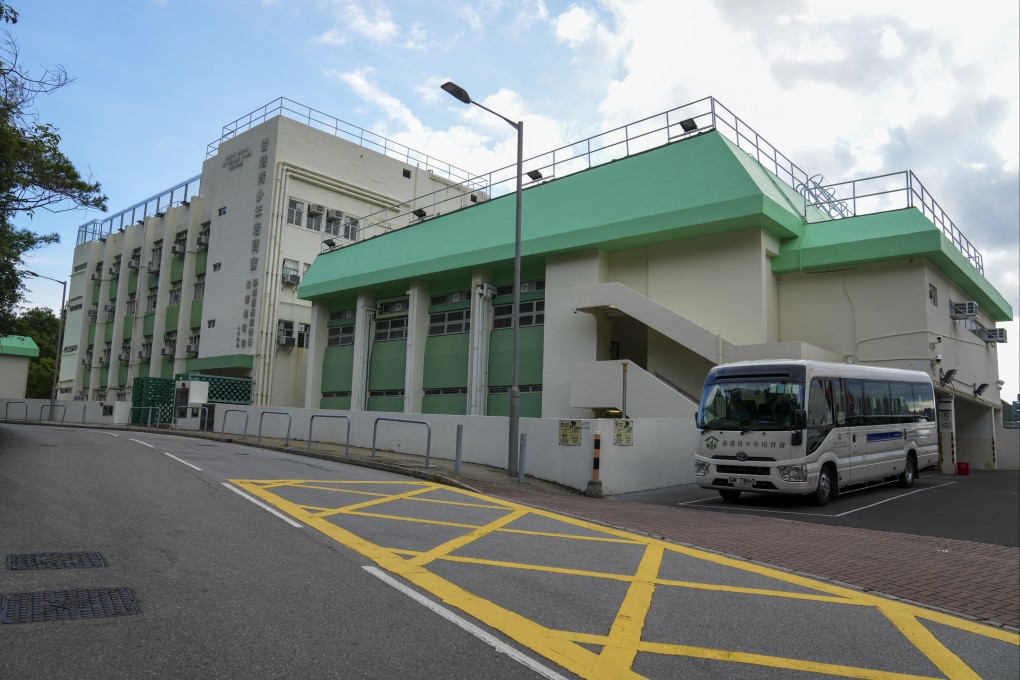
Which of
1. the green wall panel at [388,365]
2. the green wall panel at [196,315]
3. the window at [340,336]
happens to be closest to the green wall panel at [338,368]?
the window at [340,336]

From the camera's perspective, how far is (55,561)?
243 inches

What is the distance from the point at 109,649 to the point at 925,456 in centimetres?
1955

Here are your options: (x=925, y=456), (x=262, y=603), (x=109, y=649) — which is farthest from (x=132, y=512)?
(x=925, y=456)

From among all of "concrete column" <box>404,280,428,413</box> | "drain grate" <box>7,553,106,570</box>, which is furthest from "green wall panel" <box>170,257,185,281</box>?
"drain grate" <box>7,553,106,570</box>

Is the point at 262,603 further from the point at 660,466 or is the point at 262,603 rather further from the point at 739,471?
the point at 660,466

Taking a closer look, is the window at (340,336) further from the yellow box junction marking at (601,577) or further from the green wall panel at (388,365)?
the yellow box junction marking at (601,577)

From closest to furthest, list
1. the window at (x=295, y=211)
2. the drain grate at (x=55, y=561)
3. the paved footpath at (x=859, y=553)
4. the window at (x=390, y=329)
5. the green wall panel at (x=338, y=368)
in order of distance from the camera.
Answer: the drain grate at (x=55, y=561)
the paved footpath at (x=859, y=553)
the window at (x=390, y=329)
the green wall panel at (x=338, y=368)
the window at (x=295, y=211)

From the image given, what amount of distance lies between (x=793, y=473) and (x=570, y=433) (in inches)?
176

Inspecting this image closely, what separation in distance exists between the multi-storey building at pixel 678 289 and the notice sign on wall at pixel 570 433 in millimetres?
5164

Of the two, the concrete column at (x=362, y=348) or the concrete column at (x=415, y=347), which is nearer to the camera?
the concrete column at (x=415, y=347)

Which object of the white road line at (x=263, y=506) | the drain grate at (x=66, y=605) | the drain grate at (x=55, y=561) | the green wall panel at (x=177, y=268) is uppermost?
the green wall panel at (x=177, y=268)

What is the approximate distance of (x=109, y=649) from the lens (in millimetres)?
4270

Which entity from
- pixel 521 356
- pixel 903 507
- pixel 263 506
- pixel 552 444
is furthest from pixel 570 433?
pixel 521 356

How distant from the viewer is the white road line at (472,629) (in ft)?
14.4
